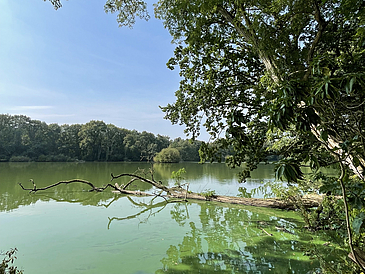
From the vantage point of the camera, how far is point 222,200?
902 centimetres

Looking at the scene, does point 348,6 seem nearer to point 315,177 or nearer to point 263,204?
point 315,177

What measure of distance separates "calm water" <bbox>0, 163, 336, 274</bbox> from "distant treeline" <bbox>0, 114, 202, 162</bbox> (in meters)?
41.8

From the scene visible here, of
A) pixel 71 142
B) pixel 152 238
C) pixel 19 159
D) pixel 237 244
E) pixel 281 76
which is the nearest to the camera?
pixel 281 76

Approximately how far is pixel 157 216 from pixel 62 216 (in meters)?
2.99

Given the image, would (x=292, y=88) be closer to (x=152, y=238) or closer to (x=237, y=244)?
(x=237, y=244)

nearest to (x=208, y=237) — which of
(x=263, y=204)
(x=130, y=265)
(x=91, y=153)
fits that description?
(x=130, y=265)

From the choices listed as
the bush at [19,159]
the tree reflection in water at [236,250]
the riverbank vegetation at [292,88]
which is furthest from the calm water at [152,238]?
the bush at [19,159]

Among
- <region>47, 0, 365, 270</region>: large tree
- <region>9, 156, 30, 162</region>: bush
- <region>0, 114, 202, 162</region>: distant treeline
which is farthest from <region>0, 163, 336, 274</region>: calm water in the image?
<region>9, 156, 30, 162</region>: bush

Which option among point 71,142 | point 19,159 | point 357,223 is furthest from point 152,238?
point 71,142

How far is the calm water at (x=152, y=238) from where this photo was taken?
3662mm

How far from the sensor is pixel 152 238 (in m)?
5.03

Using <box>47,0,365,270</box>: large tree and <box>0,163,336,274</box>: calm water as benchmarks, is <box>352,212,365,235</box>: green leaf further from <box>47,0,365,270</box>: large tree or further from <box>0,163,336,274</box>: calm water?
<box>0,163,336,274</box>: calm water

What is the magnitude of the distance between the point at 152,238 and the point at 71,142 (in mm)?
56981

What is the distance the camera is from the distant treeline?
163 feet
